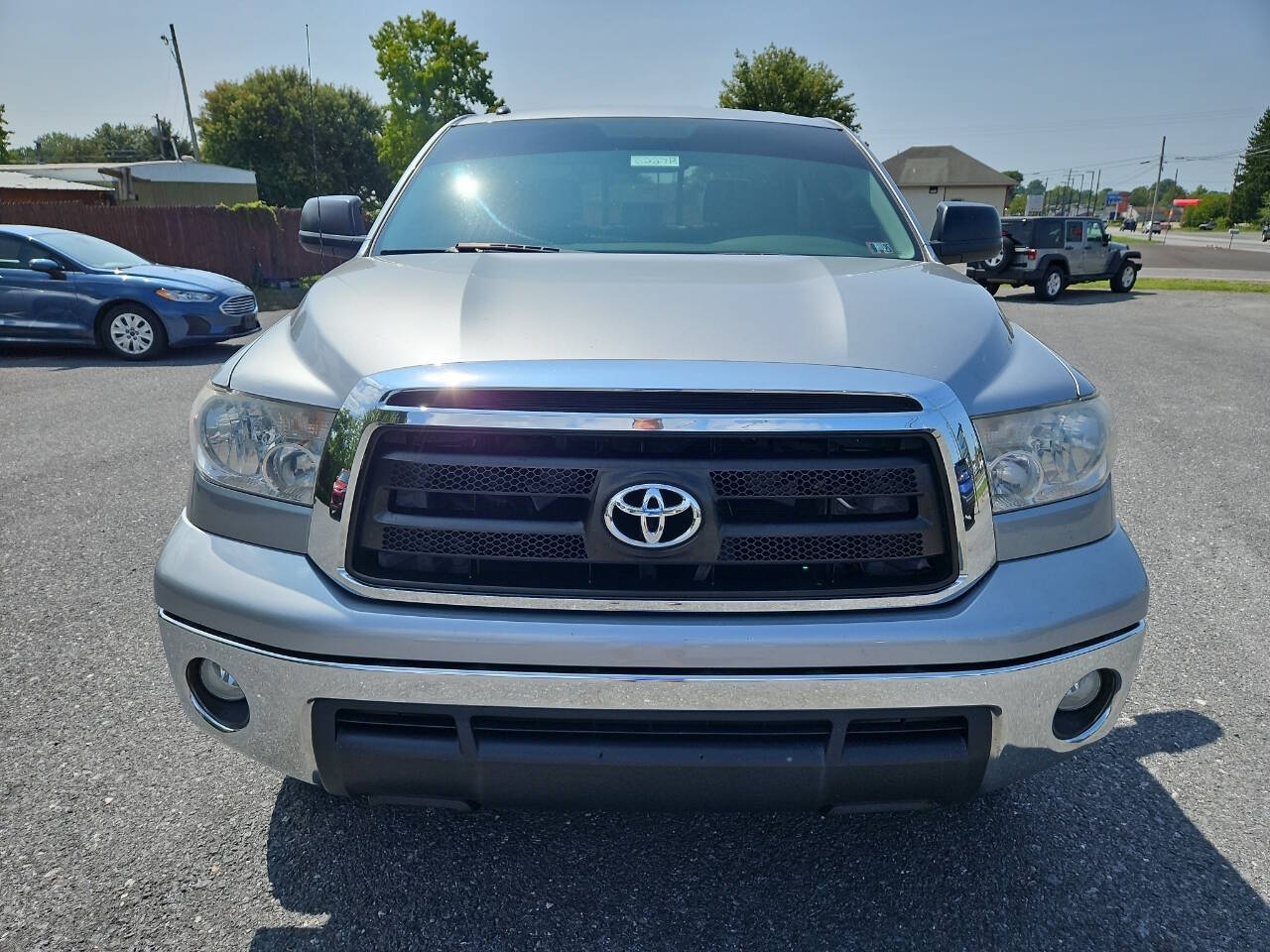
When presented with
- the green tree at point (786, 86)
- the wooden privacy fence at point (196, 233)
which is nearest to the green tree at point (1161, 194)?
the green tree at point (786, 86)

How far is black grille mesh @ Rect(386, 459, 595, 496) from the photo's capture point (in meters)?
1.69

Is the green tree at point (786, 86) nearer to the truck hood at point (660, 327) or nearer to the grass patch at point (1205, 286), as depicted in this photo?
the grass patch at point (1205, 286)

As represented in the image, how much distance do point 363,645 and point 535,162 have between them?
2077 millimetres

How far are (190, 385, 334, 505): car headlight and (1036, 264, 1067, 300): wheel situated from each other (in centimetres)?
2052

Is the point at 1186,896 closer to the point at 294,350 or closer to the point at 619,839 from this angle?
the point at 619,839

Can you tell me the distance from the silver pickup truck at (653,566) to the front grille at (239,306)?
31.4 feet

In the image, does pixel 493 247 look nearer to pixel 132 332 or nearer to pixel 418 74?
pixel 132 332

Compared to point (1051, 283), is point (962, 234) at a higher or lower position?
higher

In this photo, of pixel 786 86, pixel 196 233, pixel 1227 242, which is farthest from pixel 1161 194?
pixel 196 233

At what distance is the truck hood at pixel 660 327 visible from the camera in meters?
1.75

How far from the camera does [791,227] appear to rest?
3.02 meters

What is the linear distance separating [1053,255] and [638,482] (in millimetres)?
20637

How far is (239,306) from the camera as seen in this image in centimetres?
1071

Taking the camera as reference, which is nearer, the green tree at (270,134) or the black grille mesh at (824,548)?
the black grille mesh at (824,548)
